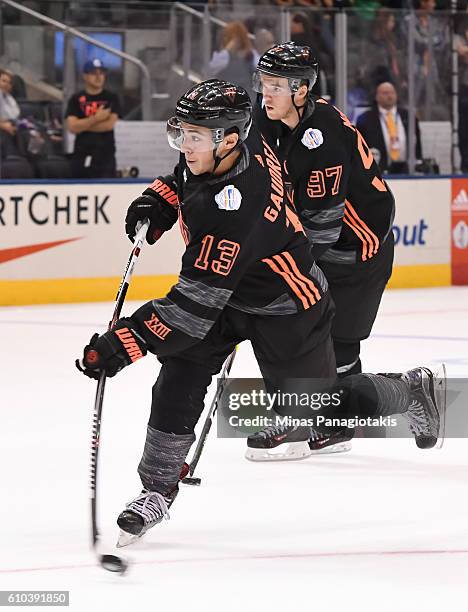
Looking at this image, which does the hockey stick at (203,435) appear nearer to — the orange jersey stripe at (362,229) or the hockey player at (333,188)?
the hockey player at (333,188)

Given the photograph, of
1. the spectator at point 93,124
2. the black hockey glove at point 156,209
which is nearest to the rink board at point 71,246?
the spectator at point 93,124

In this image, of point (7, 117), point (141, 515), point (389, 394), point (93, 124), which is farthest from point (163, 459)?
point (93, 124)

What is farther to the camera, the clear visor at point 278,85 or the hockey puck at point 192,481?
the clear visor at point 278,85

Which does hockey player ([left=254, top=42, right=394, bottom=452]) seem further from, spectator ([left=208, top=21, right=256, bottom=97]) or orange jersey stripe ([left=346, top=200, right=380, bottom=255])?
spectator ([left=208, top=21, right=256, bottom=97])

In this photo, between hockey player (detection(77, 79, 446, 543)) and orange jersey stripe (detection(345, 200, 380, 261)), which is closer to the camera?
A: hockey player (detection(77, 79, 446, 543))

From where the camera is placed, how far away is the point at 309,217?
14.5 ft

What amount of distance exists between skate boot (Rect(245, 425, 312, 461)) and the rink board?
Answer: 428cm

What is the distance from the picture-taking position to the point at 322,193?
4410mm

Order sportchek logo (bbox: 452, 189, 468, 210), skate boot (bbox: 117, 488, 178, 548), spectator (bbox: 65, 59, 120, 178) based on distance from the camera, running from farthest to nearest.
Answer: sportchek logo (bbox: 452, 189, 468, 210)
spectator (bbox: 65, 59, 120, 178)
skate boot (bbox: 117, 488, 178, 548)

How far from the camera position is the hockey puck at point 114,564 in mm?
3291

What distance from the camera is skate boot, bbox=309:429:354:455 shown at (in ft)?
15.7

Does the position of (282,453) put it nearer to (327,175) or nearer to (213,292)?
(327,175)

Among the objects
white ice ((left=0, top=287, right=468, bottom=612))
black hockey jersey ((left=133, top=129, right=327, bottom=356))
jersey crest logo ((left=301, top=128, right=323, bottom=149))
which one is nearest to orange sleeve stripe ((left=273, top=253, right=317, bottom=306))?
black hockey jersey ((left=133, top=129, right=327, bottom=356))

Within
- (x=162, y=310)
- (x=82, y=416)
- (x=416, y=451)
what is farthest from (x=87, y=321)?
(x=162, y=310)
